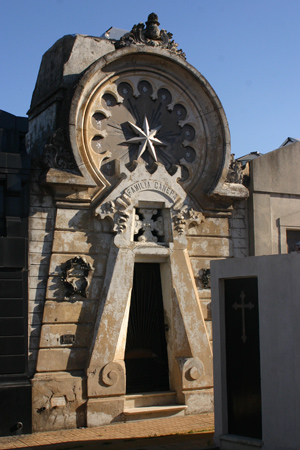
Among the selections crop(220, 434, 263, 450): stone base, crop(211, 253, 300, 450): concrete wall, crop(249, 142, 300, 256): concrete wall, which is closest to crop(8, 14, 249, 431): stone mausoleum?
crop(249, 142, 300, 256): concrete wall

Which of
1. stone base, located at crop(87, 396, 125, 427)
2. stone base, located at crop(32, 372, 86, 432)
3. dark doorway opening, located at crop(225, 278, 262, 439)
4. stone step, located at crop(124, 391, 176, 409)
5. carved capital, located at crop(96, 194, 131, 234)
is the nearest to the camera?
dark doorway opening, located at crop(225, 278, 262, 439)

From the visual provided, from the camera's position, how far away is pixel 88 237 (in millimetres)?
11922

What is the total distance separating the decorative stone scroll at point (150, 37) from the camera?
41.1 ft

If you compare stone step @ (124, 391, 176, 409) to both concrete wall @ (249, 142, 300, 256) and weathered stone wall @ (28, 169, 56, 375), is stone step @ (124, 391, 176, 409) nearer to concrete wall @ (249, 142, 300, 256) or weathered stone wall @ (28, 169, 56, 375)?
weathered stone wall @ (28, 169, 56, 375)

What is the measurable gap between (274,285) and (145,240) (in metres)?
4.27

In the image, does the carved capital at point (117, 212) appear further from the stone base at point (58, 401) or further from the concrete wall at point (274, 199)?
the concrete wall at point (274, 199)

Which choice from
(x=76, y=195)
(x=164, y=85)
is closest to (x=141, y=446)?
(x=76, y=195)

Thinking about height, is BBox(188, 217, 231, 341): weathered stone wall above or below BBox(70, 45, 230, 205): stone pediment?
below

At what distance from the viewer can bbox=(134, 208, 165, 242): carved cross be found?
12.4 metres

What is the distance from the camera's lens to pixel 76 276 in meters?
11.7

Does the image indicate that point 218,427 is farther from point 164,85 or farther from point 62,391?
point 164,85

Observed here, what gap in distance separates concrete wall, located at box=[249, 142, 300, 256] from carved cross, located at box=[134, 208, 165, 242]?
215 centimetres

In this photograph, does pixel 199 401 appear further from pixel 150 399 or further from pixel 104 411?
pixel 104 411

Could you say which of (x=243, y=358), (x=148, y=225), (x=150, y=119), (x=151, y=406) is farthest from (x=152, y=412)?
(x=150, y=119)
